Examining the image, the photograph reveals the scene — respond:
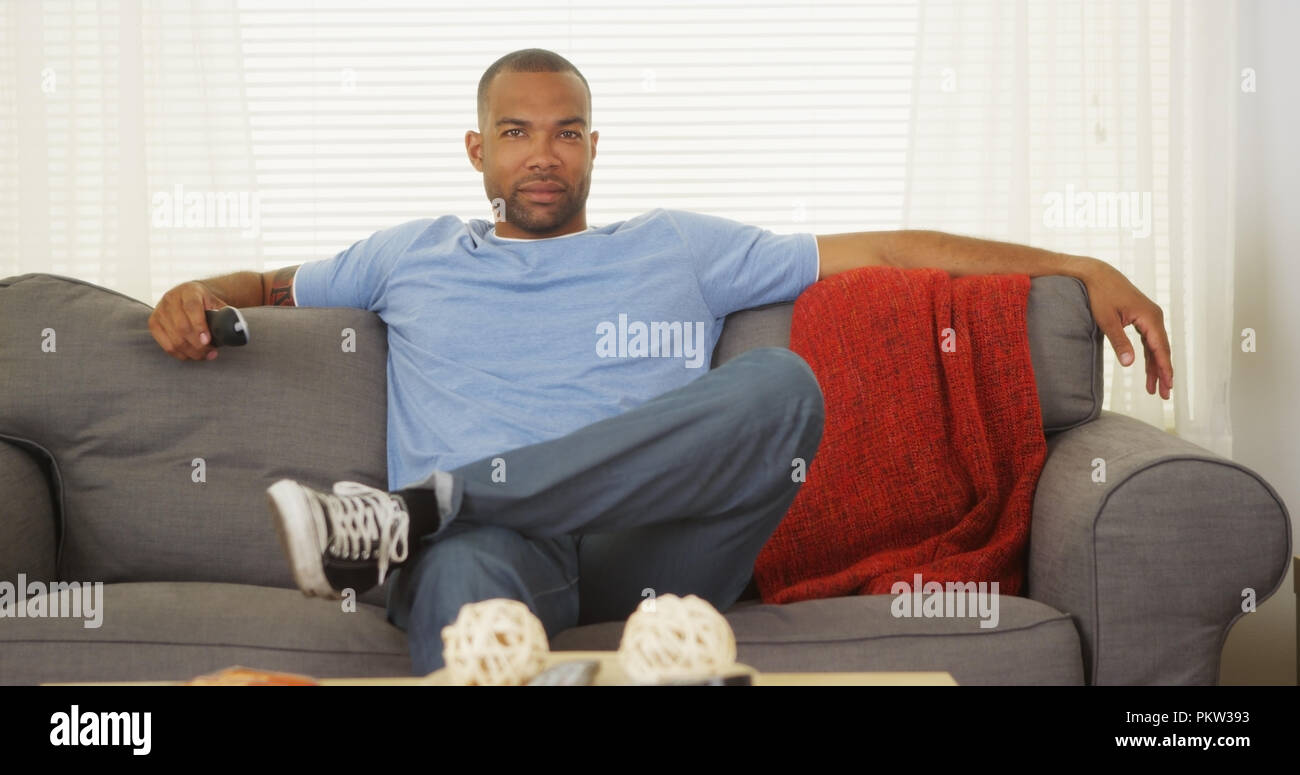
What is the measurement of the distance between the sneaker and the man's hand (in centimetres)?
121

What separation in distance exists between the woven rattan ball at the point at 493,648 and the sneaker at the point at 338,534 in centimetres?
36

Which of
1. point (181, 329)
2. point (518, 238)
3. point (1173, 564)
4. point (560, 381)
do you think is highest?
point (518, 238)

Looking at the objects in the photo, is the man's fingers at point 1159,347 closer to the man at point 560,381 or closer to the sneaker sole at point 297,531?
the man at point 560,381

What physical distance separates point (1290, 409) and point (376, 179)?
2258 millimetres

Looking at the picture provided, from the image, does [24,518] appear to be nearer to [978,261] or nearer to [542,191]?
[542,191]

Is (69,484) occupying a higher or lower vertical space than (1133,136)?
lower

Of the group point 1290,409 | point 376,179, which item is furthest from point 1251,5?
point 376,179

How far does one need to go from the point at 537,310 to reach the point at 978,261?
805 millimetres

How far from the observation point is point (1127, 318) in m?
1.86

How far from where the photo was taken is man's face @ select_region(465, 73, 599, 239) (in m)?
2.07

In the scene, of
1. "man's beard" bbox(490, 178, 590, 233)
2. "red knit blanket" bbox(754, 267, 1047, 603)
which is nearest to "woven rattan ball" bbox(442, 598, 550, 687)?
"red knit blanket" bbox(754, 267, 1047, 603)

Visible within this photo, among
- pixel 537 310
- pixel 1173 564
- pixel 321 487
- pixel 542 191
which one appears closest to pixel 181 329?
pixel 321 487
